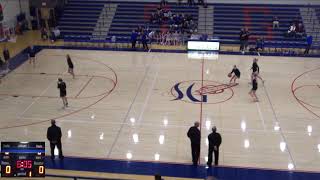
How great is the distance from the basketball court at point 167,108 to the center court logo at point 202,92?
0.15ft

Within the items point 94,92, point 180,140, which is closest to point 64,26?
point 94,92

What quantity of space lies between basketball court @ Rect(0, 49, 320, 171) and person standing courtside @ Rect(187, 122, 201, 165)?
0.49 metres

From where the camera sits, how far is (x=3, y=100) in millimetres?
20250

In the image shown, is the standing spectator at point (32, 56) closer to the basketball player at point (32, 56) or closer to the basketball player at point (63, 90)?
the basketball player at point (32, 56)

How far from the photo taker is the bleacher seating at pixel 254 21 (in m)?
31.3

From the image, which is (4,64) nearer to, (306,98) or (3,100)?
(3,100)

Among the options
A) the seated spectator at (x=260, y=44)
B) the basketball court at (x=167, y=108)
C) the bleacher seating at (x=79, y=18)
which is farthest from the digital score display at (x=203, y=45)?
the bleacher seating at (x=79, y=18)

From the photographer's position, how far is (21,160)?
10773 mm

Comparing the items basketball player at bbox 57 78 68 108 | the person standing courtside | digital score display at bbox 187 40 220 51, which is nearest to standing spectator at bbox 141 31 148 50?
digital score display at bbox 187 40 220 51

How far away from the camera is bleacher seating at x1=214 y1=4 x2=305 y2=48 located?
1232 inches

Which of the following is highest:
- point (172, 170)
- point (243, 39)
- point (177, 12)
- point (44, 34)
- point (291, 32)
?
point (177, 12)

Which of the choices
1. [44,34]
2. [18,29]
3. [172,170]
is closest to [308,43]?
[172,170]

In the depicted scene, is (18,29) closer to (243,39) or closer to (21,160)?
(243,39)

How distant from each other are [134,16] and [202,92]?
49.5 ft
